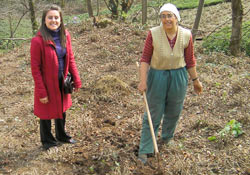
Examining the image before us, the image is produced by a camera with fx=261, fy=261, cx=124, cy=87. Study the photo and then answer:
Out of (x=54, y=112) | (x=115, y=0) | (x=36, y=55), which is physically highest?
(x=115, y=0)

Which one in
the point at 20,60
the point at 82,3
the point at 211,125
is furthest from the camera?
the point at 82,3

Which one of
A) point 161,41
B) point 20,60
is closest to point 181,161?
point 161,41

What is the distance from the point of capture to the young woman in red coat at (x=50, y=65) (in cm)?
320

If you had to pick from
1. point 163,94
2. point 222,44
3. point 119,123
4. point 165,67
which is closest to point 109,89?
point 119,123

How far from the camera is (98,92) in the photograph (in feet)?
18.9

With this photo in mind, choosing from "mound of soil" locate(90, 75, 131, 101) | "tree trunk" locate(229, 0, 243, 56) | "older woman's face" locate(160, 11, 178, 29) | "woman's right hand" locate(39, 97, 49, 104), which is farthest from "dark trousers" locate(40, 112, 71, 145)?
"tree trunk" locate(229, 0, 243, 56)

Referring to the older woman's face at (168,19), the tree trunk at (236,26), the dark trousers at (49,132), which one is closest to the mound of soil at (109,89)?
the dark trousers at (49,132)

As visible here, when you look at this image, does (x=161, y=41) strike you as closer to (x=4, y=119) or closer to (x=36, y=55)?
(x=36, y=55)

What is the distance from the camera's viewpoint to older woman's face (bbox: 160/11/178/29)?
2.83 meters

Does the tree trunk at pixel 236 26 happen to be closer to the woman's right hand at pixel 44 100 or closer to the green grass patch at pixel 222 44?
the green grass patch at pixel 222 44

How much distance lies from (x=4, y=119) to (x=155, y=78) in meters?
3.36

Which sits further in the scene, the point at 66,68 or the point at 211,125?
the point at 211,125

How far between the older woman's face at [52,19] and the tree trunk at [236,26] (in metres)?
5.89

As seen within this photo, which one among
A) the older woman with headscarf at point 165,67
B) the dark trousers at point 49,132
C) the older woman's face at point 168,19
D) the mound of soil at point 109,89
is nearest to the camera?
the older woman's face at point 168,19
